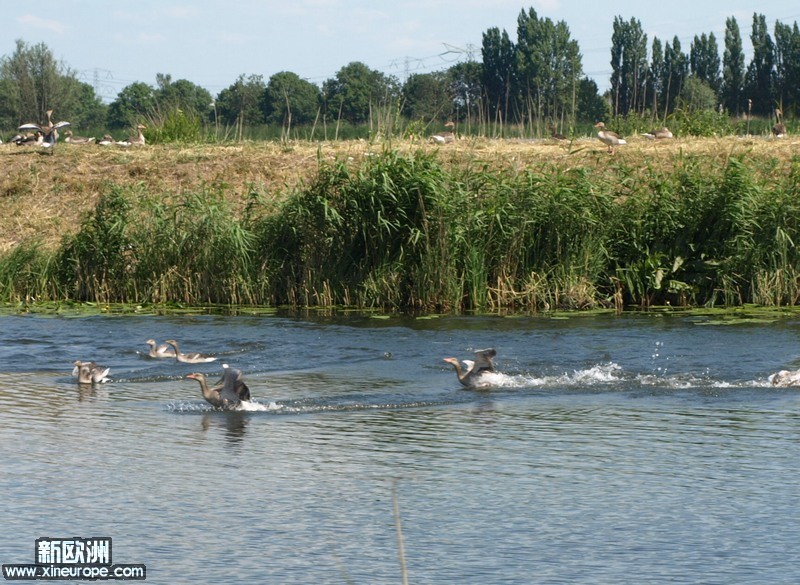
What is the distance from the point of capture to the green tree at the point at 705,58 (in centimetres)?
7038

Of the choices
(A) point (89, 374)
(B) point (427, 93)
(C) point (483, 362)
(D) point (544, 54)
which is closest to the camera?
(C) point (483, 362)

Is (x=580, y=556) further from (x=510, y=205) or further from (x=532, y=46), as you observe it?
(x=532, y=46)

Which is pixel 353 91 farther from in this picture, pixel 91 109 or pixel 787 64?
pixel 91 109

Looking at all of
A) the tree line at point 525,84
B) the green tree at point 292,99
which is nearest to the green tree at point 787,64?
the tree line at point 525,84

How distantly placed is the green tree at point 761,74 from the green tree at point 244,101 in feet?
87.1

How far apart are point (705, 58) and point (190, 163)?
50033 millimetres

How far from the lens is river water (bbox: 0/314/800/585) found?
6.63 metres

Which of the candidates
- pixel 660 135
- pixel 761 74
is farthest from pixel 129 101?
pixel 660 135

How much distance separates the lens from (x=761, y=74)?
64500mm

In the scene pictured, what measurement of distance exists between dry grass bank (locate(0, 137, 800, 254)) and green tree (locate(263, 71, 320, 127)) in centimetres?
4243

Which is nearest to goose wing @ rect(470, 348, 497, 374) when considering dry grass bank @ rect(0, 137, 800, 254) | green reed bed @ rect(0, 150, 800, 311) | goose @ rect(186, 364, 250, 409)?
goose @ rect(186, 364, 250, 409)

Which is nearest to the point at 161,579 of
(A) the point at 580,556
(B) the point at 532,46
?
(A) the point at 580,556

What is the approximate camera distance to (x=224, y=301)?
1923 centimetres

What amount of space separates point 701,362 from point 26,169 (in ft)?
62.6
